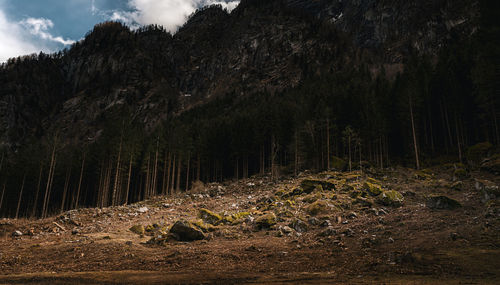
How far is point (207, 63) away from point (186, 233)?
184 m

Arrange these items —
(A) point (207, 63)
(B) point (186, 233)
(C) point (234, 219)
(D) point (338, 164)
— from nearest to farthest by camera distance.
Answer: (B) point (186, 233)
(C) point (234, 219)
(D) point (338, 164)
(A) point (207, 63)

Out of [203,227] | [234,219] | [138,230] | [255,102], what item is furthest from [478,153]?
[255,102]

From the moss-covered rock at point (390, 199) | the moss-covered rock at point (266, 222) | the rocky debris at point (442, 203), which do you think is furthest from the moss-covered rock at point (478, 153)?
the moss-covered rock at point (266, 222)

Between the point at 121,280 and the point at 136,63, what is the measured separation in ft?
623

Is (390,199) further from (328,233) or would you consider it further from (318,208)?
(328,233)

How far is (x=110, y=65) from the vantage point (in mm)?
165125

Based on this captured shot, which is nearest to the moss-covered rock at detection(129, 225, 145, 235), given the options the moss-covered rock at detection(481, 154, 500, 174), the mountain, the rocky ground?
the rocky ground

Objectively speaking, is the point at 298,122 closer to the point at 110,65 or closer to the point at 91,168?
the point at 91,168

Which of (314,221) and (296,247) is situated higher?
(314,221)

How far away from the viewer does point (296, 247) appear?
1072 cm

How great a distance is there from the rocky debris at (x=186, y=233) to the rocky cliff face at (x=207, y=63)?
121327mm

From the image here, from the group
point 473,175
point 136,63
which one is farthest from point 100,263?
point 136,63

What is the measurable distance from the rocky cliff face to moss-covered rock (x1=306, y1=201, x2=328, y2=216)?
385 feet

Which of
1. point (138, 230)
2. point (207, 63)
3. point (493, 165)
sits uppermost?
point (207, 63)
